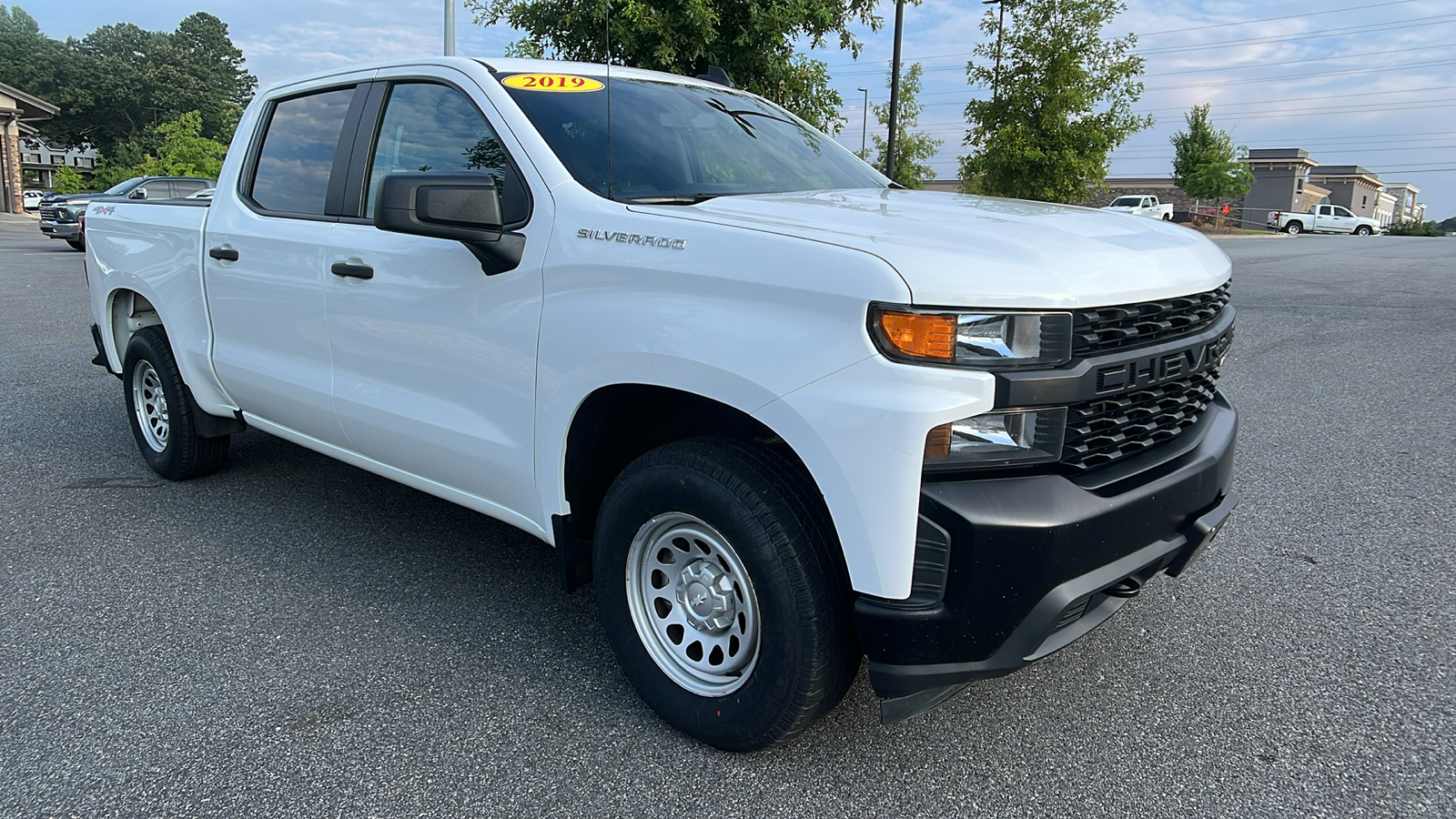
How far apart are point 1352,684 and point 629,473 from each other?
228 centimetres

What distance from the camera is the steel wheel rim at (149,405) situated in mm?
5039

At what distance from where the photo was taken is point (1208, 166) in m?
48.2

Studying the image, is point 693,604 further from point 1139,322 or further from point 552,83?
point 552,83

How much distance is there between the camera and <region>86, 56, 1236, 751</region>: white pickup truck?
2.15 metres

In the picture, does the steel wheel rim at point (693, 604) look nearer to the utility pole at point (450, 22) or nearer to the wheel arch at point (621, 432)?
the wheel arch at point (621, 432)

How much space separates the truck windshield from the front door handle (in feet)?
2.63

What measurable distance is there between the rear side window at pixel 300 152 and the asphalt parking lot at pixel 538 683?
1446mm

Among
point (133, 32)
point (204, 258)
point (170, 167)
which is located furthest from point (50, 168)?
point (204, 258)

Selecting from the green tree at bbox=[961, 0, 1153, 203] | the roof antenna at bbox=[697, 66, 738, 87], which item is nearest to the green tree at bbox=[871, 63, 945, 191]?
the green tree at bbox=[961, 0, 1153, 203]

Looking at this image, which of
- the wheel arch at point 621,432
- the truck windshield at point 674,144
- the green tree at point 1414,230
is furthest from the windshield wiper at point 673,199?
the green tree at point 1414,230

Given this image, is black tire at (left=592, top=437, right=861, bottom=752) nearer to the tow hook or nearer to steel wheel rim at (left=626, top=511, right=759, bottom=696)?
steel wheel rim at (left=626, top=511, right=759, bottom=696)

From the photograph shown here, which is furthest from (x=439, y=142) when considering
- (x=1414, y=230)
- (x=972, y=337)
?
(x=1414, y=230)

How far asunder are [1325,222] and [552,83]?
185ft

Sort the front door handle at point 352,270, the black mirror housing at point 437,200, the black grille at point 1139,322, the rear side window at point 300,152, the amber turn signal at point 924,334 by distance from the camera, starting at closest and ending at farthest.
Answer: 1. the amber turn signal at point 924,334
2. the black grille at point 1139,322
3. the black mirror housing at point 437,200
4. the front door handle at point 352,270
5. the rear side window at point 300,152
